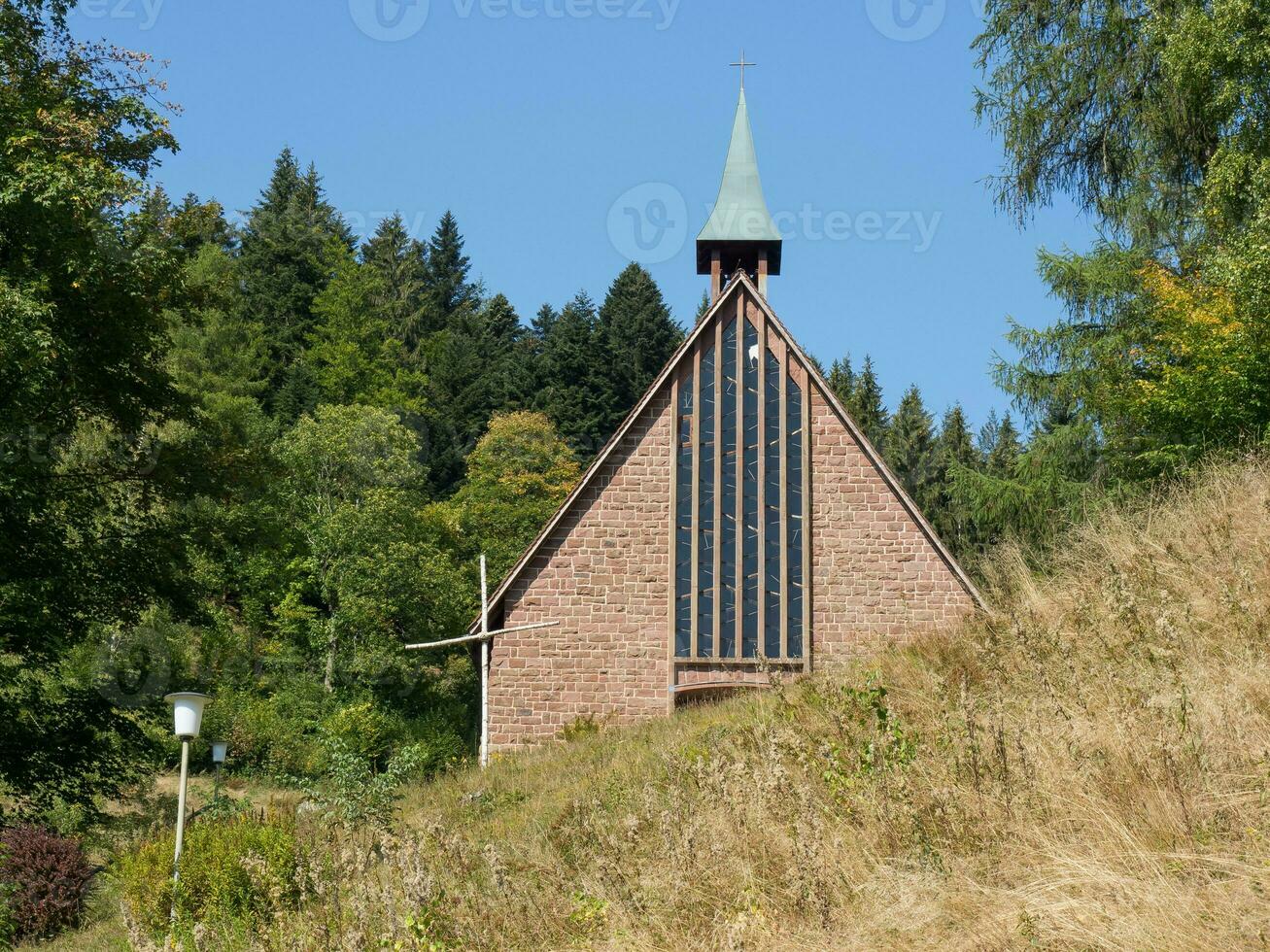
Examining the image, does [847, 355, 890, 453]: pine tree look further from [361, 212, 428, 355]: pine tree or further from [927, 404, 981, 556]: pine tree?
[361, 212, 428, 355]: pine tree

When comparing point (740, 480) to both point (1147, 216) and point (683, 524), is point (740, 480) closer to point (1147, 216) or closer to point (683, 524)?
point (683, 524)

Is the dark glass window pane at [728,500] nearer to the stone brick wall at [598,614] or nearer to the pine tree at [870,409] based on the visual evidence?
the stone brick wall at [598,614]

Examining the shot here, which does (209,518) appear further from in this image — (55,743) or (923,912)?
(923,912)

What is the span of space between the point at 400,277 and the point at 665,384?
141 ft

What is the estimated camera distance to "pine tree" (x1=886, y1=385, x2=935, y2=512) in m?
57.2

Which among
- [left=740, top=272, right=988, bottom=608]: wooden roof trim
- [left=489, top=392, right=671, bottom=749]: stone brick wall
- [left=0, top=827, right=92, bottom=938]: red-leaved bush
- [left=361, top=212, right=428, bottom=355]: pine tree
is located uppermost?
[left=361, top=212, right=428, bottom=355]: pine tree

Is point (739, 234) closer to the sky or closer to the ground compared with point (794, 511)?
closer to the sky

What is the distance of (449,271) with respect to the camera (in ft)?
230

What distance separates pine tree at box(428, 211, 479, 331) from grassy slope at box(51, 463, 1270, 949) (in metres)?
59.9

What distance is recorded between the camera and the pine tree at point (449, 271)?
226ft

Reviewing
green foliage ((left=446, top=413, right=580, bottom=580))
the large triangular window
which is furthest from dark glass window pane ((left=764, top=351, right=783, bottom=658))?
green foliage ((left=446, top=413, right=580, bottom=580))

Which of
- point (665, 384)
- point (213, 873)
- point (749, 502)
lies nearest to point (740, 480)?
point (749, 502)

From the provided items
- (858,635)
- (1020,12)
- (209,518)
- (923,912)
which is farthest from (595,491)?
(923,912)

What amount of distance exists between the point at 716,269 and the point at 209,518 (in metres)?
12.5
